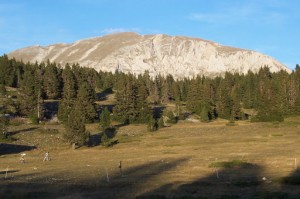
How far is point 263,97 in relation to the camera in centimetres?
12962

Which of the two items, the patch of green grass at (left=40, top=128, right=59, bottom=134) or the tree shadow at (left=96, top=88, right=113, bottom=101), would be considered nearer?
the patch of green grass at (left=40, top=128, right=59, bottom=134)

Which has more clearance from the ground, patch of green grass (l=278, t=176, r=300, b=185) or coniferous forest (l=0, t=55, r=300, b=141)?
coniferous forest (l=0, t=55, r=300, b=141)

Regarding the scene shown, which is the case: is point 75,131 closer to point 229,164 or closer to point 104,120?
point 104,120

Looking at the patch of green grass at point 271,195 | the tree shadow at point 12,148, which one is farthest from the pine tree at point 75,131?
the patch of green grass at point 271,195

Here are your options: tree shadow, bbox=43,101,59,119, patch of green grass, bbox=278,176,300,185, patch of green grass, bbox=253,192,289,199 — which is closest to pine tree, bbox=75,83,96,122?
tree shadow, bbox=43,101,59,119

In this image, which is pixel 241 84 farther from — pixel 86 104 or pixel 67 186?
pixel 67 186

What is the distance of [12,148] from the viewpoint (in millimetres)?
71938

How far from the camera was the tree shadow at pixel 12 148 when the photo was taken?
69588 millimetres

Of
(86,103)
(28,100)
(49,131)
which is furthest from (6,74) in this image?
(49,131)

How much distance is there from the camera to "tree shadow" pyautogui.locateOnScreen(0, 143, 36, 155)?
69.6m

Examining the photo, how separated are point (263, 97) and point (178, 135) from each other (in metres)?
51.3

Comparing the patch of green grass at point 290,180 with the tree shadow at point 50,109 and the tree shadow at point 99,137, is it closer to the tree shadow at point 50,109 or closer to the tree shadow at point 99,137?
the tree shadow at point 99,137

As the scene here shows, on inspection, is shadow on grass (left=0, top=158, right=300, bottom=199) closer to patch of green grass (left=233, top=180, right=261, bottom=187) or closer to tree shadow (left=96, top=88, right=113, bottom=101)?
patch of green grass (left=233, top=180, right=261, bottom=187)

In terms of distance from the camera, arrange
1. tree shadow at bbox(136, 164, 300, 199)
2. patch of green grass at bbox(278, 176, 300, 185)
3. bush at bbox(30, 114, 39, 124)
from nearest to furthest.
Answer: tree shadow at bbox(136, 164, 300, 199) < patch of green grass at bbox(278, 176, 300, 185) < bush at bbox(30, 114, 39, 124)
